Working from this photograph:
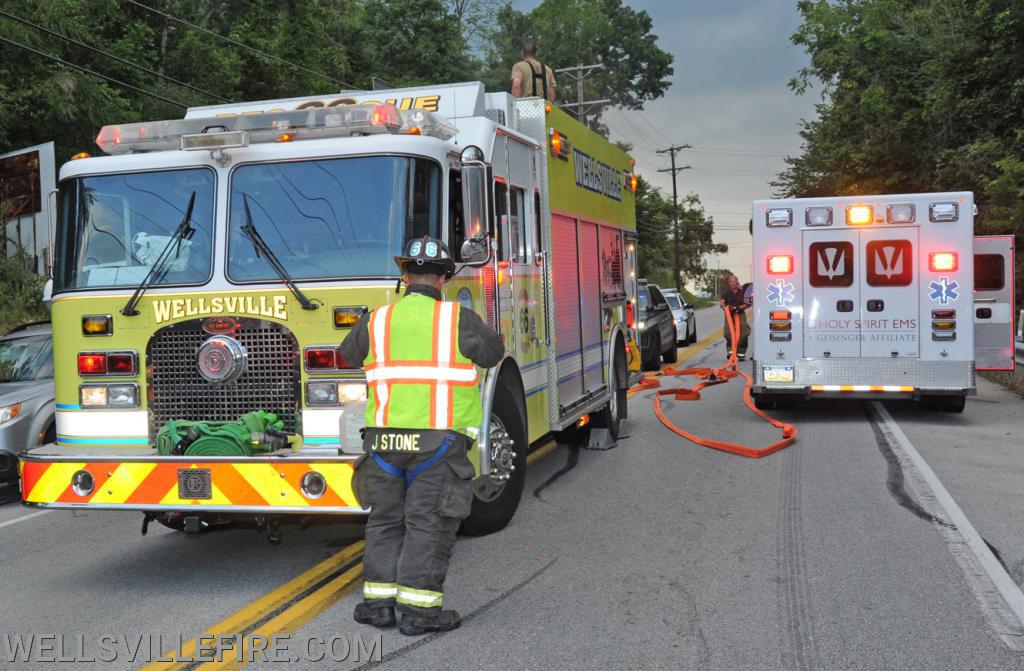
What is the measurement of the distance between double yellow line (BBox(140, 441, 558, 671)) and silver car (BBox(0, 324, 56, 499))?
393 centimetres

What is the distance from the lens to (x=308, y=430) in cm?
579

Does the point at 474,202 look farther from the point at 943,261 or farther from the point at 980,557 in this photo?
the point at 943,261

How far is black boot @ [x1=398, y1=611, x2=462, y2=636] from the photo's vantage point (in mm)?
4926

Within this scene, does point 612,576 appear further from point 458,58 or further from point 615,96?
point 615,96

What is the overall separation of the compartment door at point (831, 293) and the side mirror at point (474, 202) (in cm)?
745

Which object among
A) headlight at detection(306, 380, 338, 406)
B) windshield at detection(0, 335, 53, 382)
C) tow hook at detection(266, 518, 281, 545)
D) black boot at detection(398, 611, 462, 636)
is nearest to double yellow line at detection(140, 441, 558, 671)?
tow hook at detection(266, 518, 281, 545)

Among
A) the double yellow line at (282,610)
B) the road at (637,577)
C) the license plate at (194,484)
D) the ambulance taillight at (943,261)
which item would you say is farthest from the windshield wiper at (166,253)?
the ambulance taillight at (943,261)

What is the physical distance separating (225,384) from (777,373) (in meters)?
8.14

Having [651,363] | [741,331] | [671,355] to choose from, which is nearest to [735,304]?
[741,331]

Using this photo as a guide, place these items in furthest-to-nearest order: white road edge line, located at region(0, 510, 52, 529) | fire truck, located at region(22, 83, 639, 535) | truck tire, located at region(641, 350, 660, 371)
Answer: truck tire, located at region(641, 350, 660, 371), white road edge line, located at region(0, 510, 52, 529), fire truck, located at region(22, 83, 639, 535)

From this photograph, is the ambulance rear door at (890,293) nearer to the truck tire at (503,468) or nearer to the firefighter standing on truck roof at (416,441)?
the truck tire at (503,468)

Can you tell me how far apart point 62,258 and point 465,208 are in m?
2.39

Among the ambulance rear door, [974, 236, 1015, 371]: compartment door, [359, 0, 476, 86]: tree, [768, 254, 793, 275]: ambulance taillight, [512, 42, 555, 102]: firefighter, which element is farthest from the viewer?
[359, 0, 476, 86]: tree

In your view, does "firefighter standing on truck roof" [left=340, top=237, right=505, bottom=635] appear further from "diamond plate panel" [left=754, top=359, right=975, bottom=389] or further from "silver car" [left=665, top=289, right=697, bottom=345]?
"silver car" [left=665, top=289, right=697, bottom=345]
